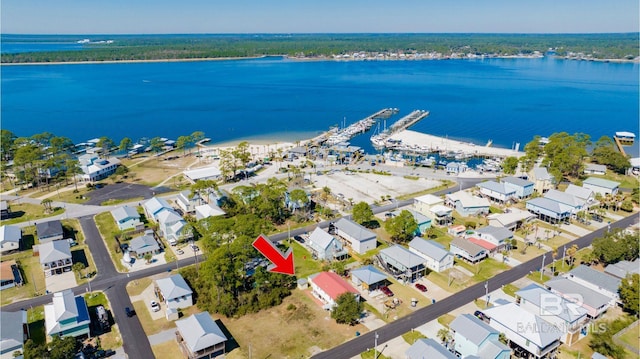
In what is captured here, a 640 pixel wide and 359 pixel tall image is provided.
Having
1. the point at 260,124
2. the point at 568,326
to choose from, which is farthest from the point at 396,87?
the point at 568,326

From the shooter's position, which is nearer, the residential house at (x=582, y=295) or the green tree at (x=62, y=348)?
the green tree at (x=62, y=348)

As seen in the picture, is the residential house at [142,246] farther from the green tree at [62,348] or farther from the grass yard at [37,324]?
the green tree at [62,348]

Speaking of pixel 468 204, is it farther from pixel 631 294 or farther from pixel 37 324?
pixel 37 324

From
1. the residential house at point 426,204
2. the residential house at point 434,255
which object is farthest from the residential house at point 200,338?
the residential house at point 426,204

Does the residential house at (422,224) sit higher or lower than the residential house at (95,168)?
lower

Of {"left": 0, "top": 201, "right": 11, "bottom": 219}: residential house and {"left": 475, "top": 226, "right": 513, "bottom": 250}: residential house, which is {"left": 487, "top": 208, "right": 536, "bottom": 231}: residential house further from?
{"left": 0, "top": 201, "right": 11, "bottom": 219}: residential house

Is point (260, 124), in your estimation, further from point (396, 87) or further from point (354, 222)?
point (396, 87)

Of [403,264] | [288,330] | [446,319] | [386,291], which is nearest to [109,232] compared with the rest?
[288,330]
